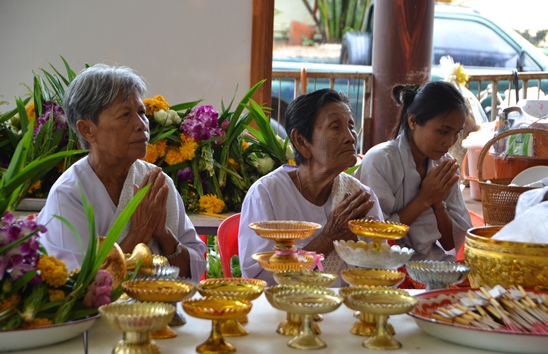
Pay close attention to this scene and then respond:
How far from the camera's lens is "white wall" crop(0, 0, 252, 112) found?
4348mm

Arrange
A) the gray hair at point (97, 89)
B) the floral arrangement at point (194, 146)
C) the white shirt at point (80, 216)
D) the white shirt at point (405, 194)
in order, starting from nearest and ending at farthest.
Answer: the white shirt at point (80, 216)
the gray hair at point (97, 89)
the white shirt at point (405, 194)
the floral arrangement at point (194, 146)

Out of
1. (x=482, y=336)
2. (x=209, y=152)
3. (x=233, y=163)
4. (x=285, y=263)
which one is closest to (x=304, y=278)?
(x=285, y=263)

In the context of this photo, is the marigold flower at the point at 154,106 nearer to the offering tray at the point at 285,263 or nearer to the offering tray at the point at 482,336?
the offering tray at the point at 285,263

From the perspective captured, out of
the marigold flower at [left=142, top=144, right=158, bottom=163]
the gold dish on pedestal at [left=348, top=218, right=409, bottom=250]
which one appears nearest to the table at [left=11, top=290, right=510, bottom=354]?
the gold dish on pedestal at [left=348, top=218, right=409, bottom=250]

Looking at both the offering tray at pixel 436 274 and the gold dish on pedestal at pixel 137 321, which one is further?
the offering tray at pixel 436 274

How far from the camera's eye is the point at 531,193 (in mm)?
1987

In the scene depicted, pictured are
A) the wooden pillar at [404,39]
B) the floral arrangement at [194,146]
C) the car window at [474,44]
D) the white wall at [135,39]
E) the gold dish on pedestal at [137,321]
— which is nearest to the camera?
the gold dish on pedestal at [137,321]

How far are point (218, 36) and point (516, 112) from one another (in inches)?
106

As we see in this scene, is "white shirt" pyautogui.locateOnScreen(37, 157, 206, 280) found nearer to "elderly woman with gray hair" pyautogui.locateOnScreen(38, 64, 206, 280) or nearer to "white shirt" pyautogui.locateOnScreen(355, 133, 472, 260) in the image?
"elderly woman with gray hair" pyautogui.locateOnScreen(38, 64, 206, 280)

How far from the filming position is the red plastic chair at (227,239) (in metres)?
2.41

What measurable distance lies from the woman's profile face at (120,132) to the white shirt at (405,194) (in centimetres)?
106

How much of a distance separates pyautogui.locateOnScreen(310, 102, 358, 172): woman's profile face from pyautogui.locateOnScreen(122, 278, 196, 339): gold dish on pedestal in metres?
1.15

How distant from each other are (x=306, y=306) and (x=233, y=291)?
0.67ft

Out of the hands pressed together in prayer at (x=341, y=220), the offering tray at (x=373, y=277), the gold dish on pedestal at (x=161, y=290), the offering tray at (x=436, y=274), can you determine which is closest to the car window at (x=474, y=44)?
the hands pressed together in prayer at (x=341, y=220)
